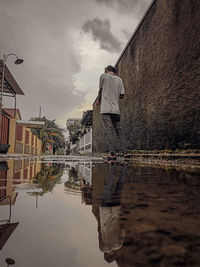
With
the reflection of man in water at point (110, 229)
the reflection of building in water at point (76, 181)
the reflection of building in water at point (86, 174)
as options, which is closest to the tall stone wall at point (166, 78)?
the reflection of building in water at point (86, 174)

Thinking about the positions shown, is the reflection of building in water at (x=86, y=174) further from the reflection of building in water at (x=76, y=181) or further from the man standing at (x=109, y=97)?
the man standing at (x=109, y=97)

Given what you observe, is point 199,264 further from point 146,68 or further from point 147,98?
point 146,68

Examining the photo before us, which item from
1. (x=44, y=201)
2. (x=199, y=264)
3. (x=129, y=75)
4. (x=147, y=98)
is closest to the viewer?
(x=199, y=264)

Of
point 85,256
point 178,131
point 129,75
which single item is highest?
point 129,75

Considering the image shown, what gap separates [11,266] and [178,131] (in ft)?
12.7

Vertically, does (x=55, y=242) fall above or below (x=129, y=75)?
below

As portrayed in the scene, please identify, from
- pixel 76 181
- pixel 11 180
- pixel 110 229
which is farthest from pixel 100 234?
pixel 11 180

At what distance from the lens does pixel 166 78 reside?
4406 mm

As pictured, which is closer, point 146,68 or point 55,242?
point 55,242

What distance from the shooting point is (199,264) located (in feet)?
1.03

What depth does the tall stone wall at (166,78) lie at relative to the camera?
3480mm

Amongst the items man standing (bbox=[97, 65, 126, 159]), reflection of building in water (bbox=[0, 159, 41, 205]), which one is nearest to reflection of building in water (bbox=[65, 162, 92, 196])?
reflection of building in water (bbox=[0, 159, 41, 205])

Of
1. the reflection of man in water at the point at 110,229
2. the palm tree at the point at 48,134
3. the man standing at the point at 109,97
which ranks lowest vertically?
the reflection of man in water at the point at 110,229

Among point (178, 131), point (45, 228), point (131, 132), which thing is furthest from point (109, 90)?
point (45, 228)
